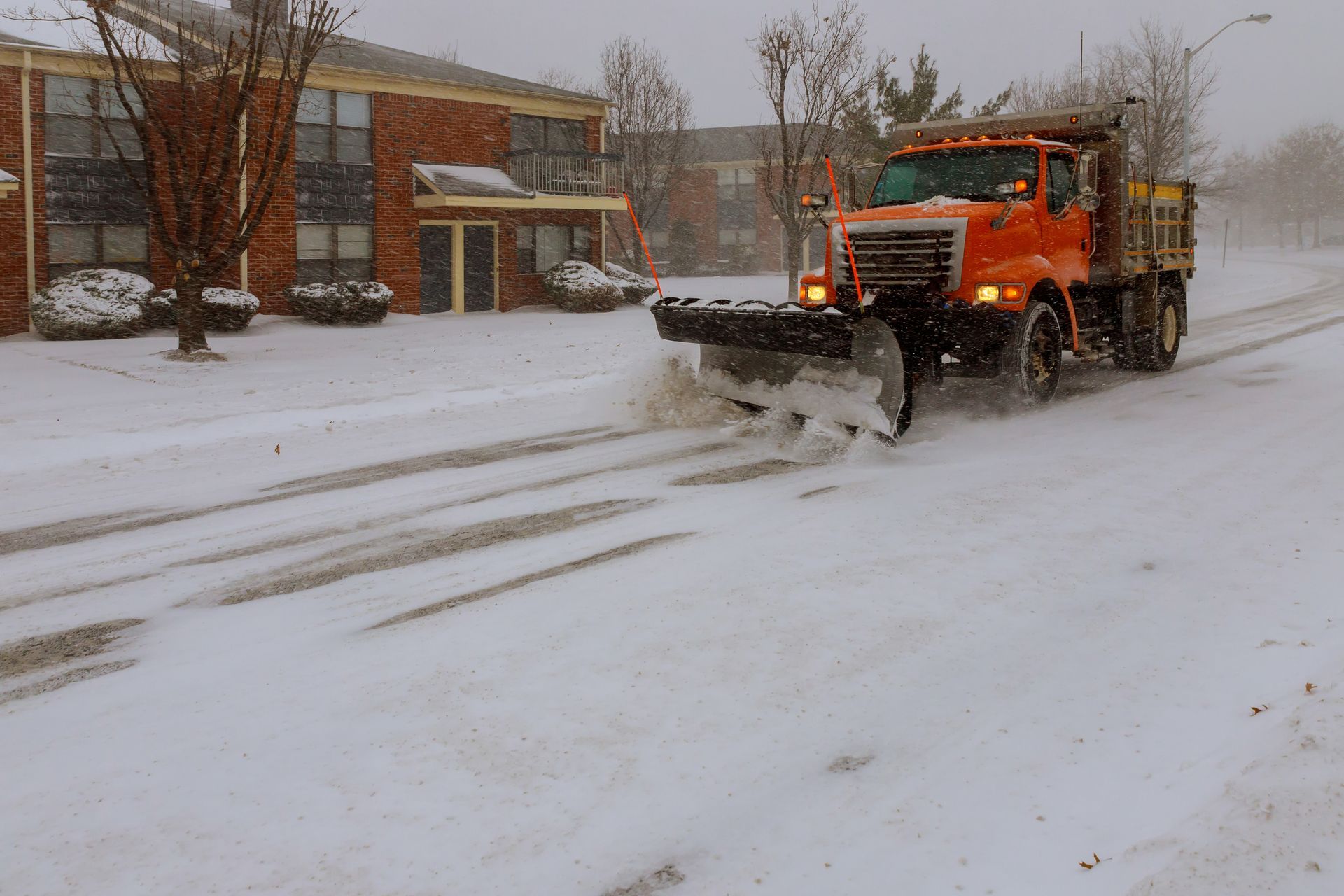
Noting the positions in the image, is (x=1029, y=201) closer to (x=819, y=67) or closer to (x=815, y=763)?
(x=815, y=763)

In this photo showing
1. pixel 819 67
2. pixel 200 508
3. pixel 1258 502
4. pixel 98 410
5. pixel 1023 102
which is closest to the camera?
pixel 1258 502

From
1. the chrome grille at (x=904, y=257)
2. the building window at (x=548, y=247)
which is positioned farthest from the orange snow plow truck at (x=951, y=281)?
the building window at (x=548, y=247)

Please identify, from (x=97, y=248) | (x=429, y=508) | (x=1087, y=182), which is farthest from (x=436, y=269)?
(x=429, y=508)

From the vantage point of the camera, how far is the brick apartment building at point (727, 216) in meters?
55.2

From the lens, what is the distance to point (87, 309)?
19.5 meters

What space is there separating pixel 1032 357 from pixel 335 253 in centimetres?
1938

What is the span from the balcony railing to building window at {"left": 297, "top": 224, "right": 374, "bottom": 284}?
14.4ft

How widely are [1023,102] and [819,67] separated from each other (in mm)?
30882

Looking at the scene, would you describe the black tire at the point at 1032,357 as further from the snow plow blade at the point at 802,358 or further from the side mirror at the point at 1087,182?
the side mirror at the point at 1087,182

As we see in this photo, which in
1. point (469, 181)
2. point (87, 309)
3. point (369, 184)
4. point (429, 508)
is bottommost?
point (429, 508)

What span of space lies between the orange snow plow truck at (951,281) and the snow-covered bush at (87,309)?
14.6 metres

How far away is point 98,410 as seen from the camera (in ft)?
36.6

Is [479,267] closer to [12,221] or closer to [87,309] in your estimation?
[87,309]

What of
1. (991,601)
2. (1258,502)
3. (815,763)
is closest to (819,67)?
(1258,502)
